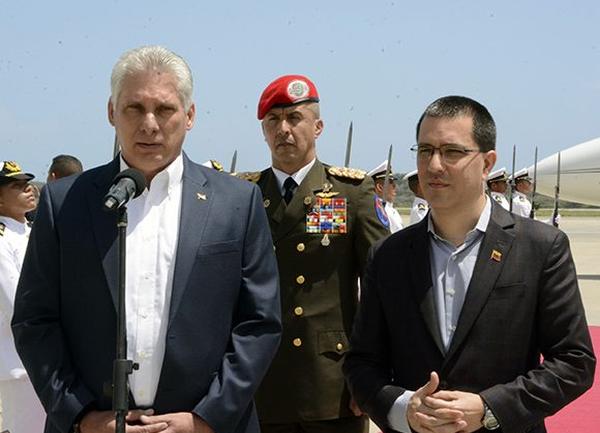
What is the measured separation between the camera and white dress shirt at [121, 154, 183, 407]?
249cm

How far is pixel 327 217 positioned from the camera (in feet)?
12.0

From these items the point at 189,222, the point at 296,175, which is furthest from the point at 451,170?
the point at 296,175

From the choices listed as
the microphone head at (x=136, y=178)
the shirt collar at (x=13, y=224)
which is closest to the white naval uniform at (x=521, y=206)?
the shirt collar at (x=13, y=224)

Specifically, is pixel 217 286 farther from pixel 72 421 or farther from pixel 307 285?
pixel 307 285

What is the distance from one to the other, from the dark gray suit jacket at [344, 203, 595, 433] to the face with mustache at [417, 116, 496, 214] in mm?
118

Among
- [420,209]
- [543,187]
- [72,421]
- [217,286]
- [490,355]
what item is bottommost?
[543,187]

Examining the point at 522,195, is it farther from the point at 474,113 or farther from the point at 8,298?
the point at 474,113

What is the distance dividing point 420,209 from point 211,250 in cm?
942

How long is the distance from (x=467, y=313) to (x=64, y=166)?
508cm

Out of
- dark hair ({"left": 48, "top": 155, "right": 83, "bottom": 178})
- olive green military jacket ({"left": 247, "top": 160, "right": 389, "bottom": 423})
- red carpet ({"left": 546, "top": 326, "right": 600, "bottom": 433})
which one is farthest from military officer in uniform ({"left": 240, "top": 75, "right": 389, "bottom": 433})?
dark hair ({"left": 48, "top": 155, "right": 83, "bottom": 178})

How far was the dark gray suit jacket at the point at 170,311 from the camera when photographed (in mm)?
2502

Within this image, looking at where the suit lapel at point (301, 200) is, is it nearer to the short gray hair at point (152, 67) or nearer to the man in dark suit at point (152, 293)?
the man in dark suit at point (152, 293)

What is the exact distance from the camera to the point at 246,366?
255cm

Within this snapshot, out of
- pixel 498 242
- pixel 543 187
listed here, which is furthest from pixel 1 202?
pixel 543 187
